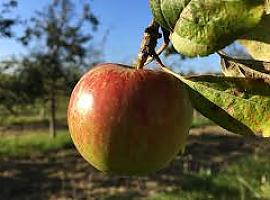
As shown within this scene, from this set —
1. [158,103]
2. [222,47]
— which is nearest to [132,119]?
[158,103]

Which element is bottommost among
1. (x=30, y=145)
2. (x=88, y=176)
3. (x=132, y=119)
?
(x=30, y=145)

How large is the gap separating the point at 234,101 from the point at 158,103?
0.07 metres

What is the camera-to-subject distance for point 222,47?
385 millimetres

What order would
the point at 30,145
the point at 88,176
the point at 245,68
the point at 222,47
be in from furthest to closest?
the point at 30,145
the point at 88,176
the point at 245,68
the point at 222,47

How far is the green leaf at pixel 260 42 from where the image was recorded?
468 mm

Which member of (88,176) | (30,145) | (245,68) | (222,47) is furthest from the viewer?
(30,145)

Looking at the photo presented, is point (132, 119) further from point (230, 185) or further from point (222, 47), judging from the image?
→ point (230, 185)

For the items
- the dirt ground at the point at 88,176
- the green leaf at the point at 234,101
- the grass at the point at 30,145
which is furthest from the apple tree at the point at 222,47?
the grass at the point at 30,145

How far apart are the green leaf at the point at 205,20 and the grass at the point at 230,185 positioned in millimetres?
4297

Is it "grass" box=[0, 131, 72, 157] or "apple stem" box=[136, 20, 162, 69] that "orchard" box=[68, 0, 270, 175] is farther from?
"grass" box=[0, 131, 72, 157]

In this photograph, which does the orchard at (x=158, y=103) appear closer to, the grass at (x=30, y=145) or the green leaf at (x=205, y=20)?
the green leaf at (x=205, y=20)

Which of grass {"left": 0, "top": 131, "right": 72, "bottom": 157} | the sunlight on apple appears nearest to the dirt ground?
grass {"left": 0, "top": 131, "right": 72, "bottom": 157}

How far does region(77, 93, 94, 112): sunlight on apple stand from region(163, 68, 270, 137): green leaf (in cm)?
9

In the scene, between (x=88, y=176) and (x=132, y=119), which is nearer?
(x=132, y=119)
